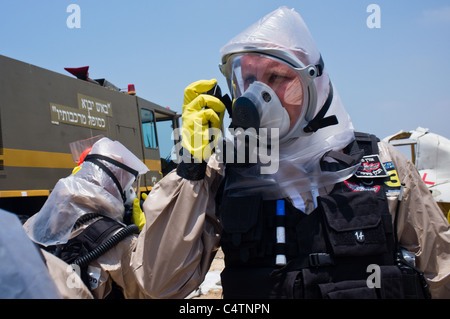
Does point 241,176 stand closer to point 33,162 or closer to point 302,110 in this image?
point 302,110

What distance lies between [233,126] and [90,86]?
5.13 meters

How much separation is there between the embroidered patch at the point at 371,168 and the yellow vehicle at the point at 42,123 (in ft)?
13.9

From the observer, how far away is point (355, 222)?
152 cm

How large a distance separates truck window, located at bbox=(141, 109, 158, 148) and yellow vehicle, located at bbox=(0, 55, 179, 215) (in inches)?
25.5

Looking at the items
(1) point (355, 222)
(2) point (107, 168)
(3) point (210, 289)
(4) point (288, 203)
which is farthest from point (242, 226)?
(3) point (210, 289)

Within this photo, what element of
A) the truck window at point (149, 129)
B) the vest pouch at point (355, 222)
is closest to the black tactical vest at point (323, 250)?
the vest pouch at point (355, 222)

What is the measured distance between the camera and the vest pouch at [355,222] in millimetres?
1466

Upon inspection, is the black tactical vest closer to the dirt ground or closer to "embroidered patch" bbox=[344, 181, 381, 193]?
"embroidered patch" bbox=[344, 181, 381, 193]

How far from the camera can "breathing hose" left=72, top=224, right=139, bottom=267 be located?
2.14 metres

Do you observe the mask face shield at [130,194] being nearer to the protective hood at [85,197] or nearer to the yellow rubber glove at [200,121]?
the protective hood at [85,197]

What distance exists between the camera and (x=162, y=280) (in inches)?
60.9

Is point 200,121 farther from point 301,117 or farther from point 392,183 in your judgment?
point 392,183

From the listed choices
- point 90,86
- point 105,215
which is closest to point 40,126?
point 90,86

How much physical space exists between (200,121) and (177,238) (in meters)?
0.48
